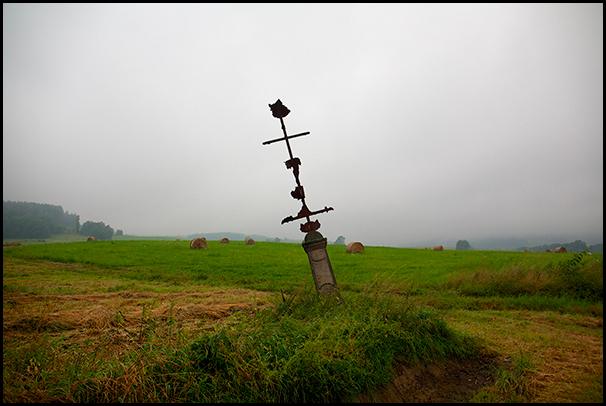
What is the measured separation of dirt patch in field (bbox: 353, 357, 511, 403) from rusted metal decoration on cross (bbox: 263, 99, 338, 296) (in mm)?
2418

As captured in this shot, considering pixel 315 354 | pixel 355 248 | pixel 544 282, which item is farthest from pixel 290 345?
pixel 355 248

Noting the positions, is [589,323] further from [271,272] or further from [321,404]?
[271,272]

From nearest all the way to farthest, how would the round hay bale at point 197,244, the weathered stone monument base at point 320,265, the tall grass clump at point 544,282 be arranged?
the weathered stone monument base at point 320,265 < the tall grass clump at point 544,282 < the round hay bale at point 197,244

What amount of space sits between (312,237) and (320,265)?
2.04ft

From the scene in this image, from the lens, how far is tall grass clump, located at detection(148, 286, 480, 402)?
9.84ft

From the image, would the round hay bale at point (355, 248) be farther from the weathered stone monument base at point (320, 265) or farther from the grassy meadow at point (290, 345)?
the weathered stone monument base at point (320, 265)

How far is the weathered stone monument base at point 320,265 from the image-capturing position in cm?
606

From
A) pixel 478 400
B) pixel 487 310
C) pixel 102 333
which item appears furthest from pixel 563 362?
pixel 102 333

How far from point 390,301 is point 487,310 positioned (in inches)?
173

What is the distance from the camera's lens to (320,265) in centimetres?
621

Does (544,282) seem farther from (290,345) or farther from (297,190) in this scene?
(290,345)

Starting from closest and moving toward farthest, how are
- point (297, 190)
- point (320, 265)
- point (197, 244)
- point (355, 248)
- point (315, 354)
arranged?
point (315, 354), point (320, 265), point (297, 190), point (355, 248), point (197, 244)

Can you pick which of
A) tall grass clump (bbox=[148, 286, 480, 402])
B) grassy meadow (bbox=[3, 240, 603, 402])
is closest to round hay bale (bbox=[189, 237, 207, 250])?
grassy meadow (bbox=[3, 240, 603, 402])

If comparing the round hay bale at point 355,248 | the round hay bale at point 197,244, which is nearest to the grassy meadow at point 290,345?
the round hay bale at point 355,248
